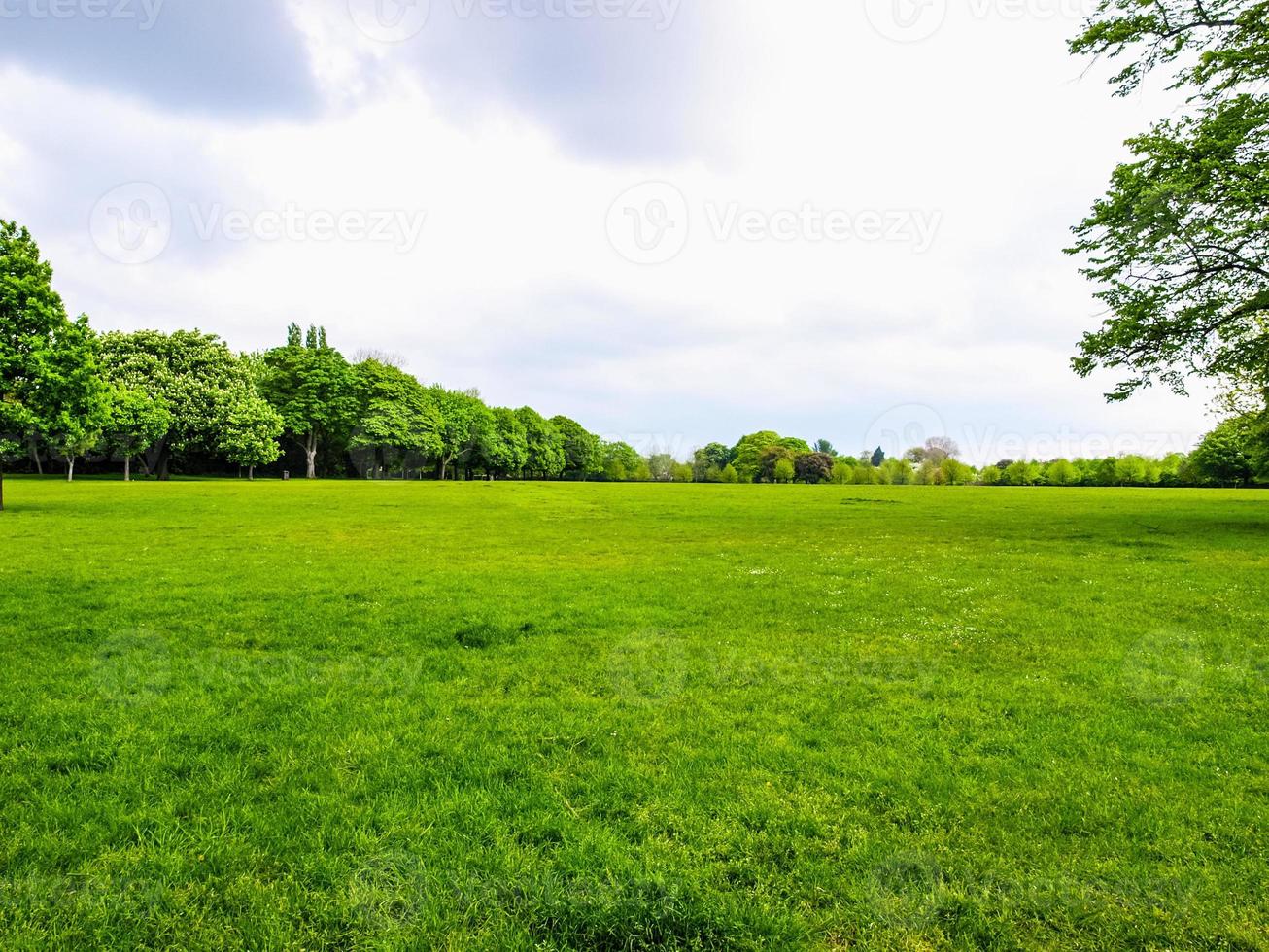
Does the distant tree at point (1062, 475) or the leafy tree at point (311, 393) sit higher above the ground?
the leafy tree at point (311, 393)

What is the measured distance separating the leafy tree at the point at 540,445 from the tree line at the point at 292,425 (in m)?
0.34

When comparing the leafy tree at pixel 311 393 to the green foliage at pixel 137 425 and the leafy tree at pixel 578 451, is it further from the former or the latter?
the leafy tree at pixel 578 451

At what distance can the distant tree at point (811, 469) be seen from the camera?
156m

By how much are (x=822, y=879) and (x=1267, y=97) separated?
36.8 metres

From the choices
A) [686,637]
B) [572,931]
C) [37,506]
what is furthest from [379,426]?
[572,931]

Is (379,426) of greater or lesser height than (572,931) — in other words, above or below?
above

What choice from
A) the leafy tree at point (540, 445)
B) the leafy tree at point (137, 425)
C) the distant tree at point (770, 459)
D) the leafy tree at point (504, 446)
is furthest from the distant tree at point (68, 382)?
the distant tree at point (770, 459)

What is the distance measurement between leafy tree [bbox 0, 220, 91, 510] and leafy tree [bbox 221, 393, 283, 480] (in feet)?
143

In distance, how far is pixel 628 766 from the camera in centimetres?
597

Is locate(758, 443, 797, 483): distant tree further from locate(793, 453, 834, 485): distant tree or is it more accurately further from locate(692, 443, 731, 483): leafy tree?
locate(692, 443, 731, 483): leafy tree

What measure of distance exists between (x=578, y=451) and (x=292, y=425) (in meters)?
65.6

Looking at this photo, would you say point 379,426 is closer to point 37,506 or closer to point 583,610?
point 37,506

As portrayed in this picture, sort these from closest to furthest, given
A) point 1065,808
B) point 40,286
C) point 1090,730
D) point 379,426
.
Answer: point 1065,808 → point 1090,730 → point 40,286 → point 379,426

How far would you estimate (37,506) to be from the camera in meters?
31.6
